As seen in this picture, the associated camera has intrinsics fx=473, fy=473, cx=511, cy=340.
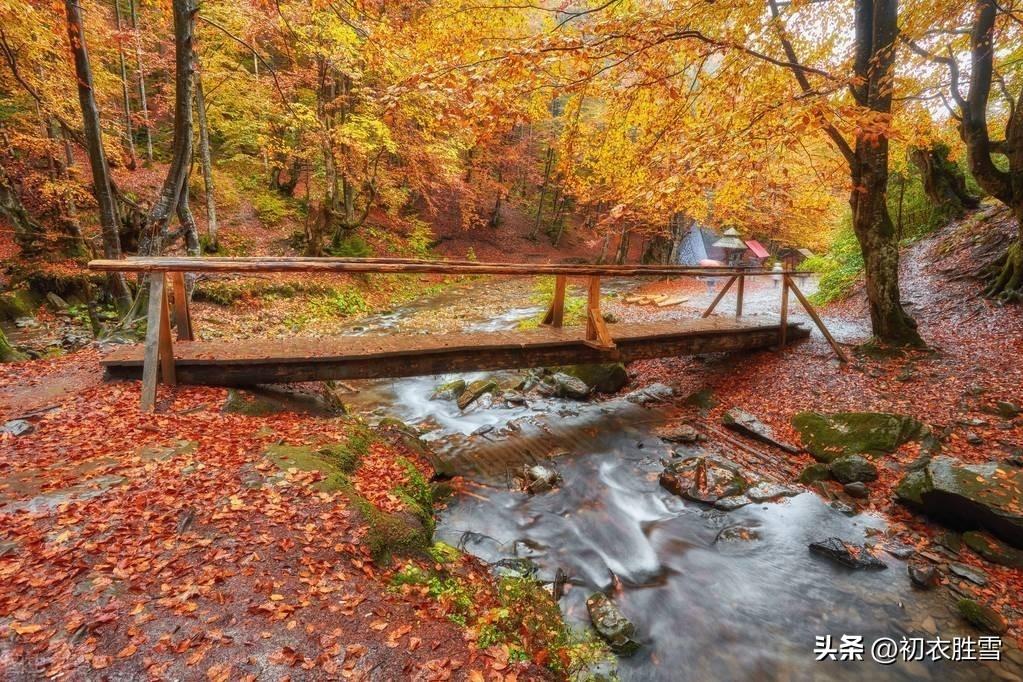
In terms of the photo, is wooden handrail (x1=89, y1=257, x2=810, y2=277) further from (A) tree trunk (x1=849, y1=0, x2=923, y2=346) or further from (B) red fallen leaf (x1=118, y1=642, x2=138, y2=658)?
(A) tree trunk (x1=849, y1=0, x2=923, y2=346)

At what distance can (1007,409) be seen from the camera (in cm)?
661

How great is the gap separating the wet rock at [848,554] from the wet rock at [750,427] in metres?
2.06

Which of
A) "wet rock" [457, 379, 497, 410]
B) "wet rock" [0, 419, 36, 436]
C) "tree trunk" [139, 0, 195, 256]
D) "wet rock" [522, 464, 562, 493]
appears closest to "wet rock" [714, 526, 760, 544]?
"wet rock" [522, 464, 562, 493]

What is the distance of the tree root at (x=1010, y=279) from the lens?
30.1ft

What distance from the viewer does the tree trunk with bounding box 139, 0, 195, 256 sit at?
8312 mm

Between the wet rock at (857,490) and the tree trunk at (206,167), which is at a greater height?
the tree trunk at (206,167)

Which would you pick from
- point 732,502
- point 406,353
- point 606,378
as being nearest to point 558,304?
point 606,378

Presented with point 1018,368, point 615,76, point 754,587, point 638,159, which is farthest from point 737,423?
point 615,76

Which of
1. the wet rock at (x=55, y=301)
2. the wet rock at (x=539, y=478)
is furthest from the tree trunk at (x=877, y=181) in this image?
the wet rock at (x=55, y=301)

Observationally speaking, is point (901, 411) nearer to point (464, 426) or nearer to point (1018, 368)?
point (1018, 368)

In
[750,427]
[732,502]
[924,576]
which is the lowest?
[732,502]

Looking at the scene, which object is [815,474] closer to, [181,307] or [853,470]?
[853,470]

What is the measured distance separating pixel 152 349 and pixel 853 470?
9.00m

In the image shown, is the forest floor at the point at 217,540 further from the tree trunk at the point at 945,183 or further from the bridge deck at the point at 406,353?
the tree trunk at the point at 945,183
